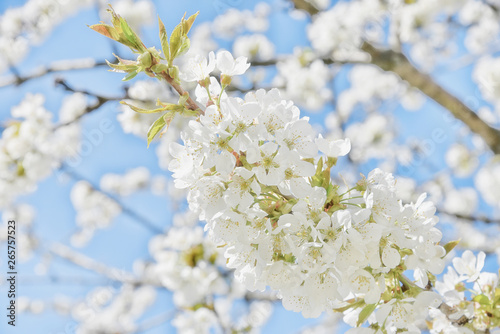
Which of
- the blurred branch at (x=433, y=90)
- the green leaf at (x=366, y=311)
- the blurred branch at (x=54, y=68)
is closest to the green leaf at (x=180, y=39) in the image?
the green leaf at (x=366, y=311)

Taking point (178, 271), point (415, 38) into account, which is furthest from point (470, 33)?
point (178, 271)

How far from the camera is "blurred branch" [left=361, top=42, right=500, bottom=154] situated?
3068mm

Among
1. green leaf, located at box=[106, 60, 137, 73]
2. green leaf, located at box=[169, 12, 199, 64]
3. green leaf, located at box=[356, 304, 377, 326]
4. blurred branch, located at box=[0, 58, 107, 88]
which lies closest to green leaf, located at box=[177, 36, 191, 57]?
green leaf, located at box=[169, 12, 199, 64]

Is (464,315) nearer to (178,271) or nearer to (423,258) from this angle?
(423,258)

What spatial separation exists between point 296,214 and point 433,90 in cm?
279

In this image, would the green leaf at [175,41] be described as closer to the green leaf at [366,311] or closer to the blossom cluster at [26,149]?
the green leaf at [366,311]

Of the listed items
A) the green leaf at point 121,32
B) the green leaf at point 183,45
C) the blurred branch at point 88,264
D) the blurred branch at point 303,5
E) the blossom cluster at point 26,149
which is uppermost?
the green leaf at point 121,32

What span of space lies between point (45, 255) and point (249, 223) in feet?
22.9

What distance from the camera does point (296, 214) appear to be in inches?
36.4

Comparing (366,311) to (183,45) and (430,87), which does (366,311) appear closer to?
(183,45)

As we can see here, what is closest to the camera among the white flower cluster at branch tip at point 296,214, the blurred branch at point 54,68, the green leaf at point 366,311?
the white flower cluster at branch tip at point 296,214

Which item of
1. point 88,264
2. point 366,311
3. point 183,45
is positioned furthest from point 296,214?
point 88,264

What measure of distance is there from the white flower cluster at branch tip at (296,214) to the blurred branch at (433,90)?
8.11 feet

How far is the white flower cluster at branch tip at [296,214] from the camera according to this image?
3.08 ft
